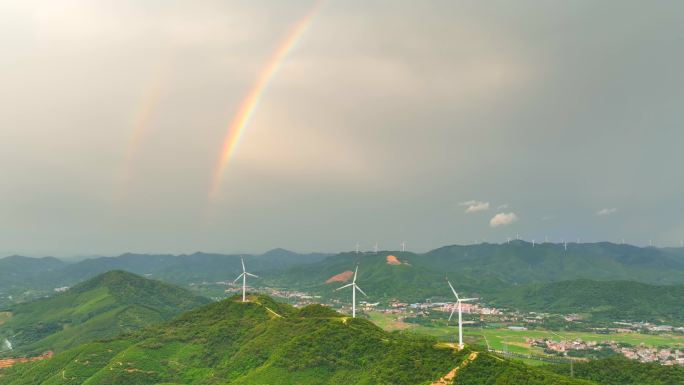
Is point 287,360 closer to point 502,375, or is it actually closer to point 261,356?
point 261,356

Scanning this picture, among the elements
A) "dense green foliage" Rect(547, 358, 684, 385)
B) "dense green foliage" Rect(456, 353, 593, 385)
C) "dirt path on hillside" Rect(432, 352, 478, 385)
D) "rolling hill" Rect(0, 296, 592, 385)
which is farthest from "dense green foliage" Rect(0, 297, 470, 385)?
"dense green foliage" Rect(547, 358, 684, 385)

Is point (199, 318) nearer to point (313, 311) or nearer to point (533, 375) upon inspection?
point (313, 311)

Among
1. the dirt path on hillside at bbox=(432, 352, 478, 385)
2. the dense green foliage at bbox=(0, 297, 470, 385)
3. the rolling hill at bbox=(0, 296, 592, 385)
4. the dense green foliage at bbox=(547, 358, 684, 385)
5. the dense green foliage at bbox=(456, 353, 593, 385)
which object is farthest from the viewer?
the dense green foliage at bbox=(547, 358, 684, 385)

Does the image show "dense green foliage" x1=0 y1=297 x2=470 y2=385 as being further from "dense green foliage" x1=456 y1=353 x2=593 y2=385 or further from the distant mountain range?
"dense green foliage" x1=456 y1=353 x2=593 y2=385

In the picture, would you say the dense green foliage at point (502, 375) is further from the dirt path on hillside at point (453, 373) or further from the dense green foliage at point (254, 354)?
the dense green foliage at point (254, 354)

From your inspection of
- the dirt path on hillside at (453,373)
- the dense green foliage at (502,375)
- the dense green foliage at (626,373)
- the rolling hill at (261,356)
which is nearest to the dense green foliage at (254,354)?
the rolling hill at (261,356)

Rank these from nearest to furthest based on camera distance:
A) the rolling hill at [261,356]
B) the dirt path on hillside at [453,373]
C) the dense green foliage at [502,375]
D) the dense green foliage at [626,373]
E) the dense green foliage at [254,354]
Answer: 1. the dense green foliage at [502,375]
2. the dirt path on hillside at [453,373]
3. the rolling hill at [261,356]
4. the dense green foliage at [254,354]
5. the dense green foliage at [626,373]
